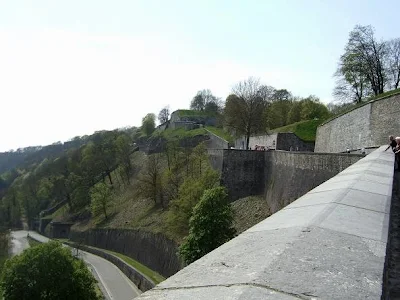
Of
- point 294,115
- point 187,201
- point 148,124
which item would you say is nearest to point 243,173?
point 187,201

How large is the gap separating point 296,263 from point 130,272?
3845 cm

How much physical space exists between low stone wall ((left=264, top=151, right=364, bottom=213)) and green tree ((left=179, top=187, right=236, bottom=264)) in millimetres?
3626

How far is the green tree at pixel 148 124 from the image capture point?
354 feet

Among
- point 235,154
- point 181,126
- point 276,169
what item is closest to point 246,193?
point 235,154

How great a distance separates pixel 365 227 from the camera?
10.6ft

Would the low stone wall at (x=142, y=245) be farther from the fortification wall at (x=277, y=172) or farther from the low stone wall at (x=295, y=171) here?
the low stone wall at (x=295, y=171)

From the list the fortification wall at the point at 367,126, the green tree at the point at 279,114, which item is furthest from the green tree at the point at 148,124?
the fortification wall at the point at 367,126

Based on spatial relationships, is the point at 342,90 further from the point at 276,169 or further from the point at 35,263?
the point at 35,263

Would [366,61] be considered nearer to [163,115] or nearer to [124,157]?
[124,157]

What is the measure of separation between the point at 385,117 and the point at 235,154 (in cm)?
1372

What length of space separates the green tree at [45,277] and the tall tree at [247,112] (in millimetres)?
23478

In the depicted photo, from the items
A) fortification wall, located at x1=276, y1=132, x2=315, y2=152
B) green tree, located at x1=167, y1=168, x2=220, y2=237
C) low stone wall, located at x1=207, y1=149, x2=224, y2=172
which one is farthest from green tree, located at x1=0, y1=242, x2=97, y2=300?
fortification wall, located at x1=276, y1=132, x2=315, y2=152

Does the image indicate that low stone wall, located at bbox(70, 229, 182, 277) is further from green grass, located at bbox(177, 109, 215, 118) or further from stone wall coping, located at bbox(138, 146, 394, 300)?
green grass, located at bbox(177, 109, 215, 118)

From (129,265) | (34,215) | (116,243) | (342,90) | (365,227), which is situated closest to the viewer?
(365,227)
